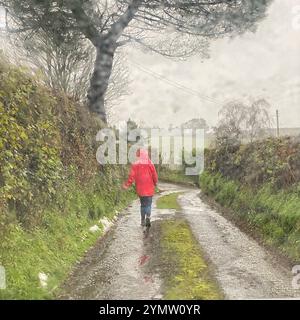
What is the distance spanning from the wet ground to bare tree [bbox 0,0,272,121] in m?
7.24

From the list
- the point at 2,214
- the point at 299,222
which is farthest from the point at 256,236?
the point at 2,214

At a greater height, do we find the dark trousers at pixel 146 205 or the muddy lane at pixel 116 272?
the dark trousers at pixel 146 205

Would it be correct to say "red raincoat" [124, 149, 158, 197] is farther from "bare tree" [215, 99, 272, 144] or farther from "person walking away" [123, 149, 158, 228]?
"bare tree" [215, 99, 272, 144]

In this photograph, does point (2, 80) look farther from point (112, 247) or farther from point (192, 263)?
point (192, 263)

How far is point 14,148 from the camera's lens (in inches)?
304

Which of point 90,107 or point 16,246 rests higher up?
point 90,107

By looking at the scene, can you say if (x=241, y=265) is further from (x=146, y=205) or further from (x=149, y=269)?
(x=146, y=205)

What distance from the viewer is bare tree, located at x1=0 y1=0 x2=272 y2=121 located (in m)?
14.5

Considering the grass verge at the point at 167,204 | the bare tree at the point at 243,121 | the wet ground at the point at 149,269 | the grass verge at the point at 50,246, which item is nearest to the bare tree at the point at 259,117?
the bare tree at the point at 243,121

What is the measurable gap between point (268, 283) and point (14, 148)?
15.2ft

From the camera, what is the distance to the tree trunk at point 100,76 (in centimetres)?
1616

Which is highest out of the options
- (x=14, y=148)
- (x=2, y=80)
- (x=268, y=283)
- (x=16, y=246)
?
(x=2, y=80)

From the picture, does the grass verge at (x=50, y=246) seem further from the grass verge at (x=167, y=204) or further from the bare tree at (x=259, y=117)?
the bare tree at (x=259, y=117)

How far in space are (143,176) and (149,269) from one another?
335cm
